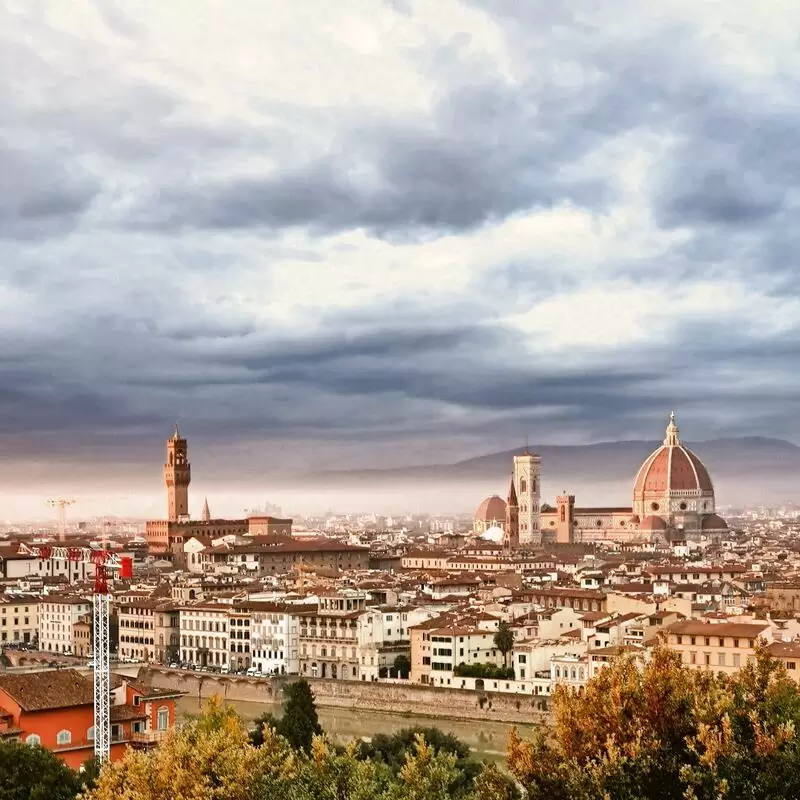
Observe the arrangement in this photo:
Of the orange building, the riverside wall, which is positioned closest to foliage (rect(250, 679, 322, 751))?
the orange building

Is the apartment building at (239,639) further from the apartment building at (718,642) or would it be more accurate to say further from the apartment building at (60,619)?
the apartment building at (718,642)

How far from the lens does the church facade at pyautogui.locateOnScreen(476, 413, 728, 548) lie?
13662 centimetres

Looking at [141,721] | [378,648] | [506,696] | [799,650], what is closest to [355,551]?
[378,648]

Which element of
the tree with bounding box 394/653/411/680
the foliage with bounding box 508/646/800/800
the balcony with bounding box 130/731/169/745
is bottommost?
the tree with bounding box 394/653/411/680

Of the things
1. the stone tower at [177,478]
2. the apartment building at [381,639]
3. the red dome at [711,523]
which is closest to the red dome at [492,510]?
the red dome at [711,523]

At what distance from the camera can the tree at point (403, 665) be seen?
157 ft

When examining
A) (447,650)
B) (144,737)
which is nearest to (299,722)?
(144,737)

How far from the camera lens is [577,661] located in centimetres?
4150

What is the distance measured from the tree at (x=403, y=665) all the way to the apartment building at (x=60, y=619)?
58.9ft

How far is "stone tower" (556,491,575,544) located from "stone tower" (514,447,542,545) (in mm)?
2098

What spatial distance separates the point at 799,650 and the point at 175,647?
90.0 ft

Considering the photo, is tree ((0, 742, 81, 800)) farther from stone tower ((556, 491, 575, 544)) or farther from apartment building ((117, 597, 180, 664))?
stone tower ((556, 491, 575, 544))

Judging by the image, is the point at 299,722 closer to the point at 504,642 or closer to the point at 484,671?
the point at 484,671

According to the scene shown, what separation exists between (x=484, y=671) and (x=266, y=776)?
31178 mm
